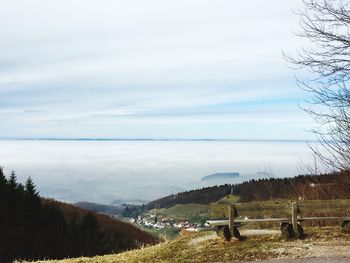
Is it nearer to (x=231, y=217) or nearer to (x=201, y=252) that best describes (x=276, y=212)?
(x=231, y=217)

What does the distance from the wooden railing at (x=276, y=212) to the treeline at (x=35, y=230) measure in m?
37.0

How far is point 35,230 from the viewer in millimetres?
61031

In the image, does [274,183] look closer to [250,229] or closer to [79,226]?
[250,229]

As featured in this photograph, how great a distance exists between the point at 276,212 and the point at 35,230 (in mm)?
49779

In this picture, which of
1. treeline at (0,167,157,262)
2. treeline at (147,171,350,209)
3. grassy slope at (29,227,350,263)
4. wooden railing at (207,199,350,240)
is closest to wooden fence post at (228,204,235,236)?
wooden railing at (207,199,350,240)

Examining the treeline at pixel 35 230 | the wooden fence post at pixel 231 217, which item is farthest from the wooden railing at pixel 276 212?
the treeline at pixel 35 230

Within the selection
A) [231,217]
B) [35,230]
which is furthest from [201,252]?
[35,230]

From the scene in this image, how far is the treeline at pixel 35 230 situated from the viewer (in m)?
54.7

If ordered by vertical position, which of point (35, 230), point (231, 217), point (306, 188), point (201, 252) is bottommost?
point (35, 230)

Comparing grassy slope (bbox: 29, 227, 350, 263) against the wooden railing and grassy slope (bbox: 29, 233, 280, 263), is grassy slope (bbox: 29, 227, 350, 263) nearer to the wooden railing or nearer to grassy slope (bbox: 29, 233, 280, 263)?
grassy slope (bbox: 29, 233, 280, 263)

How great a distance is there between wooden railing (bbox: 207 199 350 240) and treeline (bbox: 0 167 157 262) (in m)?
37.0

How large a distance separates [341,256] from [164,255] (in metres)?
5.51

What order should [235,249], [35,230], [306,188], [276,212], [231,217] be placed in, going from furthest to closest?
[35,230], [306,188], [276,212], [231,217], [235,249]

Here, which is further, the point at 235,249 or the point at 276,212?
the point at 276,212
